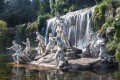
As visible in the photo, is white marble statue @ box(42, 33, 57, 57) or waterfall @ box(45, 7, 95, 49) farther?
waterfall @ box(45, 7, 95, 49)

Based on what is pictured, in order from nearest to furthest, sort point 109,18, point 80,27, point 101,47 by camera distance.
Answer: point 101,47, point 109,18, point 80,27

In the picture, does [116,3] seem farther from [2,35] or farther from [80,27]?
[2,35]

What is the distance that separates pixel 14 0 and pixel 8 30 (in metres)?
23.7

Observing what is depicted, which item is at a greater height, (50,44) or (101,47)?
(50,44)

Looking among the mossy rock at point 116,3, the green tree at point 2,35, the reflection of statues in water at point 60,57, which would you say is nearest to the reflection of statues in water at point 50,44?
the reflection of statues in water at point 60,57

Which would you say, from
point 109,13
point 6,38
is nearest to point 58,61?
point 109,13

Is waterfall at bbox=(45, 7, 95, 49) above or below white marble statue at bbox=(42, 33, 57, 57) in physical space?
above

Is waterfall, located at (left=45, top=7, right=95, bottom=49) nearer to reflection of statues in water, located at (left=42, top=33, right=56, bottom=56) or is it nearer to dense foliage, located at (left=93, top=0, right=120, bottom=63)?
dense foliage, located at (left=93, top=0, right=120, bottom=63)

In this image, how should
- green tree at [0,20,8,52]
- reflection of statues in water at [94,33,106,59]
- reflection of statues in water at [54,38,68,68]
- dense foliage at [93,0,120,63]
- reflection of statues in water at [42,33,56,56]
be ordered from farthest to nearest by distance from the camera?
green tree at [0,20,8,52] → dense foliage at [93,0,120,63] → reflection of statues in water at [42,33,56,56] → reflection of statues in water at [94,33,106,59] → reflection of statues in water at [54,38,68,68]

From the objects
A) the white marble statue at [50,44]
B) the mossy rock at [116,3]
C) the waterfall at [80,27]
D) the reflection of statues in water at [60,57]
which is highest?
the mossy rock at [116,3]

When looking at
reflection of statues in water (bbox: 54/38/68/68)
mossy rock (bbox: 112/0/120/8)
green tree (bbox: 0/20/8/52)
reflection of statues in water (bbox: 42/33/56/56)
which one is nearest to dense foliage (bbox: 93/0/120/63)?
mossy rock (bbox: 112/0/120/8)

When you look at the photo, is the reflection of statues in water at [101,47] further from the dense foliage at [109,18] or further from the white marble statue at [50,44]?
the white marble statue at [50,44]

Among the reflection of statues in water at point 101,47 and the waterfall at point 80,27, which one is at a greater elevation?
the waterfall at point 80,27

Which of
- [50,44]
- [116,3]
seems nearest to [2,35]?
[116,3]
